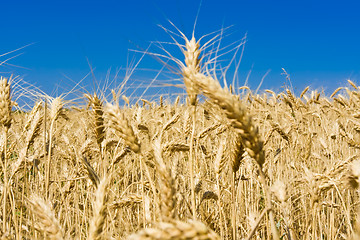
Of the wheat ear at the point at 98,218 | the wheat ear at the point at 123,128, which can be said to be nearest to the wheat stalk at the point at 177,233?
the wheat ear at the point at 98,218

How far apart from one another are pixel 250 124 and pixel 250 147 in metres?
0.08

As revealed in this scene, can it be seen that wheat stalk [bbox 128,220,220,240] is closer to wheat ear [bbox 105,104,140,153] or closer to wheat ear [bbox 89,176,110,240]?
wheat ear [bbox 89,176,110,240]

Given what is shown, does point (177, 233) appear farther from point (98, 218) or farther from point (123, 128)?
point (123, 128)

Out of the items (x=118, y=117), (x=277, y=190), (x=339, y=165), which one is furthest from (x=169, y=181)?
(x=339, y=165)

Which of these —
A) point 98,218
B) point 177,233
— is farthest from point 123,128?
point 177,233

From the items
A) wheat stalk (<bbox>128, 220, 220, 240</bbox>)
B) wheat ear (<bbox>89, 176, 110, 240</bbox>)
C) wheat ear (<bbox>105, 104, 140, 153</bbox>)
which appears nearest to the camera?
wheat stalk (<bbox>128, 220, 220, 240</bbox>)

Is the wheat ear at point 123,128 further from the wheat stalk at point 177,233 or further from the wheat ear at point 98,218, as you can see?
the wheat stalk at point 177,233

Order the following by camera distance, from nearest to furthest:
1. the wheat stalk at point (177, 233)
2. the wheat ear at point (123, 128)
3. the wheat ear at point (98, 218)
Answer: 1. the wheat stalk at point (177, 233)
2. the wheat ear at point (98, 218)
3. the wheat ear at point (123, 128)

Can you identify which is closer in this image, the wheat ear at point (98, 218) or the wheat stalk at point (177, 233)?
the wheat stalk at point (177, 233)

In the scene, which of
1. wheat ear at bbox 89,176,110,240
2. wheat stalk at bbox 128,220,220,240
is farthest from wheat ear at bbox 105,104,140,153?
wheat stalk at bbox 128,220,220,240

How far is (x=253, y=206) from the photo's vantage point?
271 centimetres

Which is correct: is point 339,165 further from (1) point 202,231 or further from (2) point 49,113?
(2) point 49,113

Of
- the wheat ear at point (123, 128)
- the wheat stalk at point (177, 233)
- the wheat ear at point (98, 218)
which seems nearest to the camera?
the wheat stalk at point (177, 233)

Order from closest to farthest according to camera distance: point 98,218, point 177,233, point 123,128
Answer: point 177,233 < point 98,218 < point 123,128
